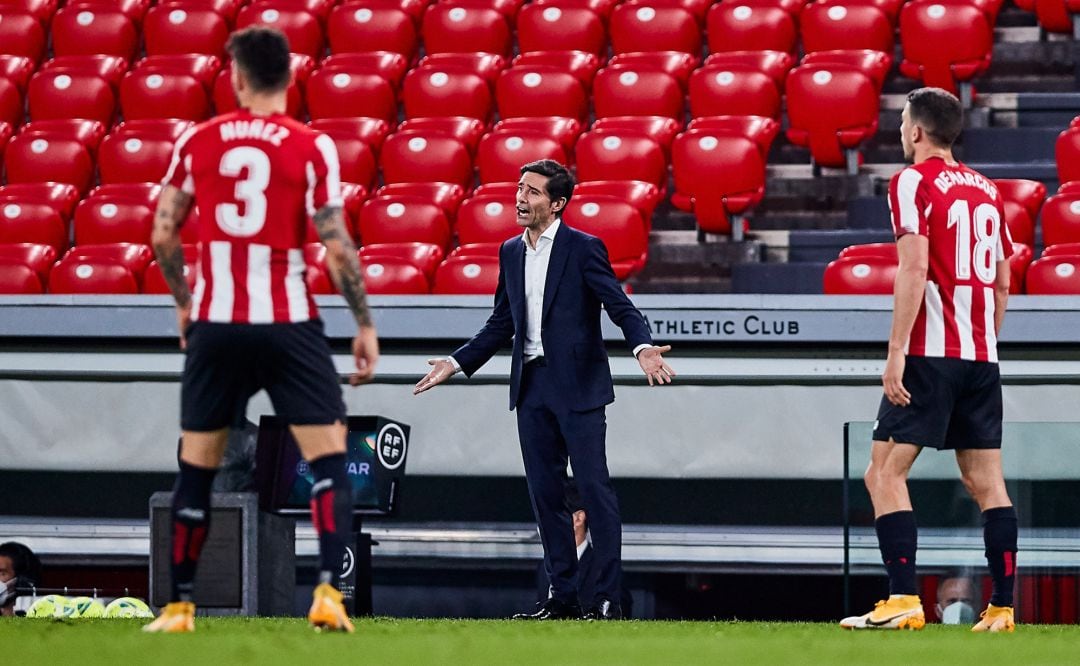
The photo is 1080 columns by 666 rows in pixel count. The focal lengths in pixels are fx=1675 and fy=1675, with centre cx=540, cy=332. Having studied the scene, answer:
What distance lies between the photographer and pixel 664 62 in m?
9.85

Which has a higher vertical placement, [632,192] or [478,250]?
[632,192]

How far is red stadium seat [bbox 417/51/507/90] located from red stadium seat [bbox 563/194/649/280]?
2079 millimetres

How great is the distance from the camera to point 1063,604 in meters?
6.16

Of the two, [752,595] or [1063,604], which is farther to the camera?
[752,595]

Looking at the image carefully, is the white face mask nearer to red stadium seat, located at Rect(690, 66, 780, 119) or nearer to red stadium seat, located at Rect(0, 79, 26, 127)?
red stadium seat, located at Rect(690, 66, 780, 119)

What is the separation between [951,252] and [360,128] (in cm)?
559

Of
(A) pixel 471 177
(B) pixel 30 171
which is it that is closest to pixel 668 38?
(A) pixel 471 177

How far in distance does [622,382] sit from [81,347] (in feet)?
8.41

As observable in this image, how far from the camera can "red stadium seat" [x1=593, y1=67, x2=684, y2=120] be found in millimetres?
9578

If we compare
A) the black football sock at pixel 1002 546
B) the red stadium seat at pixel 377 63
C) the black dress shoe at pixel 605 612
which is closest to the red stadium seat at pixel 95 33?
the red stadium seat at pixel 377 63

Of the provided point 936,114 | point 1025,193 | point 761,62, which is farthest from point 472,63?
point 936,114

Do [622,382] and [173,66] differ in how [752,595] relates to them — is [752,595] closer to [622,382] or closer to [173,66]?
[622,382]

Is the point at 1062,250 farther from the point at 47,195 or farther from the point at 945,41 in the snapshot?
the point at 47,195

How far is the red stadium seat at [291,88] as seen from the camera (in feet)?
33.9
